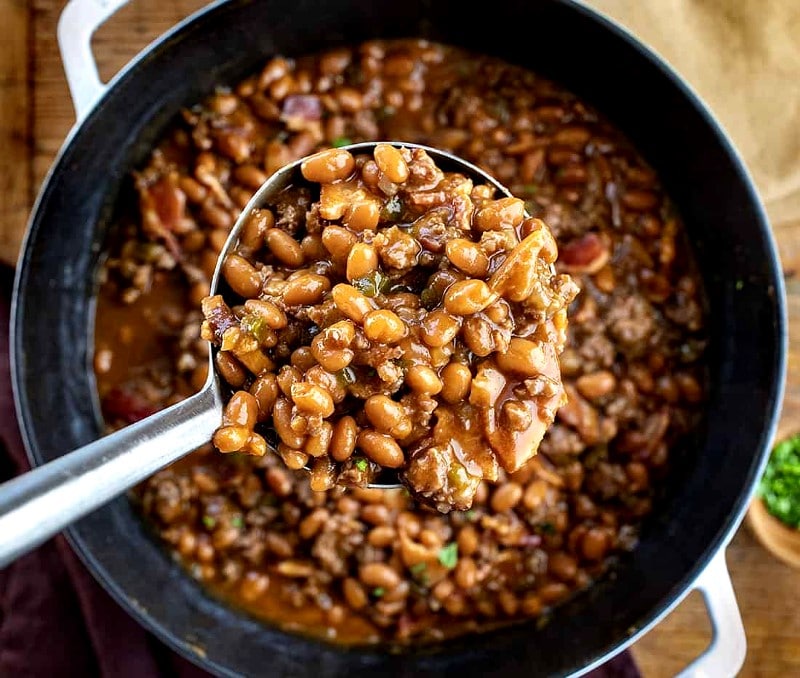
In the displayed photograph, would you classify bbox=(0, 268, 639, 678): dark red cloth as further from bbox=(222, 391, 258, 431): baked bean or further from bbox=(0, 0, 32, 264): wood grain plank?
bbox=(222, 391, 258, 431): baked bean

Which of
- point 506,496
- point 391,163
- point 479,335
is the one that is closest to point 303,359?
point 479,335

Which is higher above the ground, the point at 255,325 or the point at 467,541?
the point at 255,325

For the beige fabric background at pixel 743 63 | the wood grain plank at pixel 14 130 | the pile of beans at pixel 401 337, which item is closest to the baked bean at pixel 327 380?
the pile of beans at pixel 401 337

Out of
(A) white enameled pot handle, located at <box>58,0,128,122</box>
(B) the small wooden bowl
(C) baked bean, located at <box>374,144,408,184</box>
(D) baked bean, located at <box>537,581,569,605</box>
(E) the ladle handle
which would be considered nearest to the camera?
(E) the ladle handle

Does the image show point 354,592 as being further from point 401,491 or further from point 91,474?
point 91,474

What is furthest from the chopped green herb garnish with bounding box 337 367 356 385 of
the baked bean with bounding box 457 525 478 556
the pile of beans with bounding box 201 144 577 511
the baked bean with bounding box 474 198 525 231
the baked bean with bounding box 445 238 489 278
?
the baked bean with bounding box 457 525 478 556

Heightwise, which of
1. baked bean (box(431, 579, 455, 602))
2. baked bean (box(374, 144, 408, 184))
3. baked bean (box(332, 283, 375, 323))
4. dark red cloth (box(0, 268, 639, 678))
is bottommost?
dark red cloth (box(0, 268, 639, 678))

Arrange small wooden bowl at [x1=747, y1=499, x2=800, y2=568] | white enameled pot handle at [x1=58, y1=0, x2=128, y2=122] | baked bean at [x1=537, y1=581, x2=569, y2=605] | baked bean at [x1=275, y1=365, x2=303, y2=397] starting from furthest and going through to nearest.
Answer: baked bean at [x1=537, y1=581, x2=569, y2=605] < small wooden bowl at [x1=747, y1=499, x2=800, y2=568] < white enameled pot handle at [x1=58, y1=0, x2=128, y2=122] < baked bean at [x1=275, y1=365, x2=303, y2=397]
